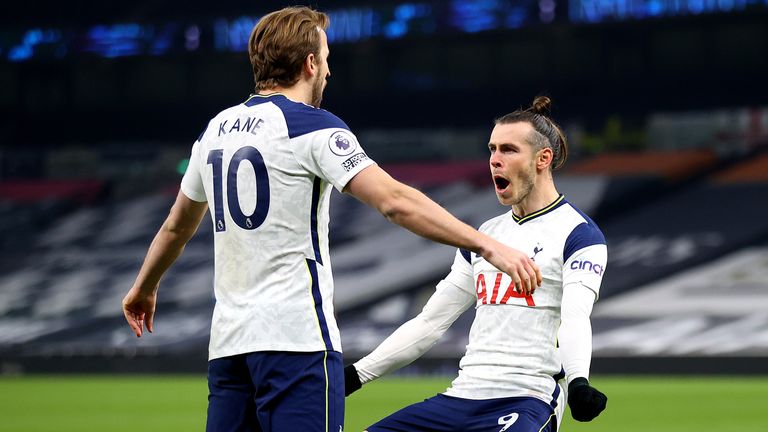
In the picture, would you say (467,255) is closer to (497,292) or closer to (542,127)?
(497,292)

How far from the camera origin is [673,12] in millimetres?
24078

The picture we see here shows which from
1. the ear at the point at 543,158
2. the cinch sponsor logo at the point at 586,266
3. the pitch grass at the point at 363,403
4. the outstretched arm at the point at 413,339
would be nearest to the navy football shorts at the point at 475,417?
the outstretched arm at the point at 413,339

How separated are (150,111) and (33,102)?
2974 millimetres

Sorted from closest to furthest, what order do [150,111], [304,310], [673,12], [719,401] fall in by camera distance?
[304,310]
[719,401]
[673,12]
[150,111]

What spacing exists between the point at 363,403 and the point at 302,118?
10.5 meters

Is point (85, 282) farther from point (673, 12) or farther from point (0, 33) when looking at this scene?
point (673, 12)

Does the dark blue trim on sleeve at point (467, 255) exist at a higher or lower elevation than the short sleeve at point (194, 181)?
lower

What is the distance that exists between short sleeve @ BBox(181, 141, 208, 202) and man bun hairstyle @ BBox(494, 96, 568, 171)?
1206mm

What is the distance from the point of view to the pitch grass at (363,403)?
11531 mm

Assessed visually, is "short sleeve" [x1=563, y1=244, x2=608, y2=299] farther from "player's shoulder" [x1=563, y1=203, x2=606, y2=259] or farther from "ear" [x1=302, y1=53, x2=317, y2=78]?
"ear" [x1=302, y1=53, x2=317, y2=78]

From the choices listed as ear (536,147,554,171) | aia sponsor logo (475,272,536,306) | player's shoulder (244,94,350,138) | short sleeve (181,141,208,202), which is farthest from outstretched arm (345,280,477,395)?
player's shoulder (244,94,350,138)

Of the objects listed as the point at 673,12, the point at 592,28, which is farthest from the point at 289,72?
the point at 592,28

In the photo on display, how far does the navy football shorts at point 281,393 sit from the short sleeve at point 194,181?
0.59m

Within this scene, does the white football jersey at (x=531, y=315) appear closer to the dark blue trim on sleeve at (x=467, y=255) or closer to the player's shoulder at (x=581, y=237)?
the player's shoulder at (x=581, y=237)
